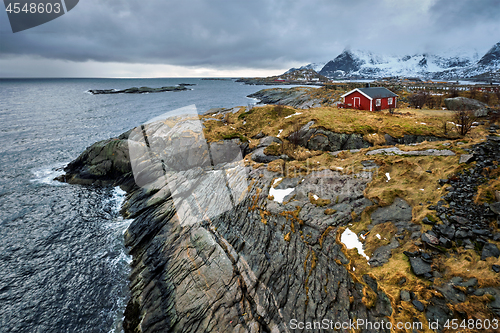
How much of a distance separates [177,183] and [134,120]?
59459mm

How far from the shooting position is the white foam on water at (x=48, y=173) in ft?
110

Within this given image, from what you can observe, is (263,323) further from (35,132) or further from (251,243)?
(35,132)

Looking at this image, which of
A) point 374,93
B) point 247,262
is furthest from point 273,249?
point 374,93

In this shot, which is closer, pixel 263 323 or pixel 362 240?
pixel 263 323

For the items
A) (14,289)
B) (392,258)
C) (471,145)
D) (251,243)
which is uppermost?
(471,145)

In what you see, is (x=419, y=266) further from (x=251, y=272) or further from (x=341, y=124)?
(x=341, y=124)

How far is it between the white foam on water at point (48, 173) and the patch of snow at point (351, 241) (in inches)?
1567

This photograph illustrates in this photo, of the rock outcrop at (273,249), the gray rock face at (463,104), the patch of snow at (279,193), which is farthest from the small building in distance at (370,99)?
the patch of snow at (279,193)

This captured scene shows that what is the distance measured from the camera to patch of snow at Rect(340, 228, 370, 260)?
458 inches

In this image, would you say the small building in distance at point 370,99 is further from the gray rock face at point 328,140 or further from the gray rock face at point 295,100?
the gray rock face at point 328,140

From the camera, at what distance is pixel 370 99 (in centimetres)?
3941

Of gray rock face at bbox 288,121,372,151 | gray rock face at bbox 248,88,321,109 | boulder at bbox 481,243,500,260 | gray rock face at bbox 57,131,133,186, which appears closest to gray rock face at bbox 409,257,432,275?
boulder at bbox 481,243,500,260

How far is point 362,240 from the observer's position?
1198 centimetres

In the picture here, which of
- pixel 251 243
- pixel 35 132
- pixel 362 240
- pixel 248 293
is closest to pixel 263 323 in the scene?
pixel 248 293
